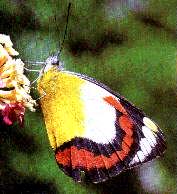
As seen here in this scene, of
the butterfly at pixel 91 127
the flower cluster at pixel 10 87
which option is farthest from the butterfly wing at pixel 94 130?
the flower cluster at pixel 10 87

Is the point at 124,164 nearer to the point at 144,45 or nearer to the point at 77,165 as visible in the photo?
the point at 77,165

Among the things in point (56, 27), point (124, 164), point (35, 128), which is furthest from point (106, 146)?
point (56, 27)

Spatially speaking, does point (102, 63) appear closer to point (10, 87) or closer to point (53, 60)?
point (53, 60)

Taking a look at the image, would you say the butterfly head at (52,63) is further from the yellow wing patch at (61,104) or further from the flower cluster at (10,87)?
the flower cluster at (10,87)

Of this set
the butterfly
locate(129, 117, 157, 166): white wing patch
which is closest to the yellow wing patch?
the butterfly

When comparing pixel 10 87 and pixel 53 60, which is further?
pixel 53 60

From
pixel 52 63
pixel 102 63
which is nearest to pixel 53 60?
pixel 52 63
